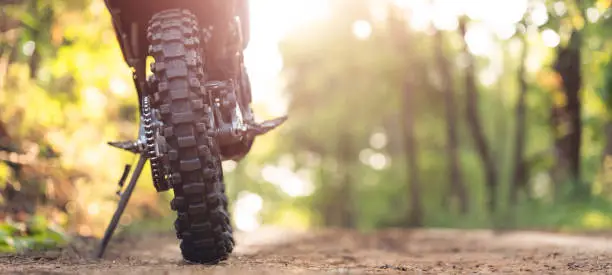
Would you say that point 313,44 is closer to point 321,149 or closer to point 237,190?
point 321,149

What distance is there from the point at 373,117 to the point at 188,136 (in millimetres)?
19937

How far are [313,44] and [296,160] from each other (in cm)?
928

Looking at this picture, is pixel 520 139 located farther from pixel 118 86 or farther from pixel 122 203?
pixel 122 203

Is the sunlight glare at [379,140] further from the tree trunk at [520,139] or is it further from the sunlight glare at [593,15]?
the sunlight glare at [593,15]

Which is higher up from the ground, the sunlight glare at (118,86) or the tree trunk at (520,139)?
the tree trunk at (520,139)

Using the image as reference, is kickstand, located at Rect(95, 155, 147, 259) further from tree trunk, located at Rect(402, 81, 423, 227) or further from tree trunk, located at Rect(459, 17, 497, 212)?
tree trunk, located at Rect(402, 81, 423, 227)

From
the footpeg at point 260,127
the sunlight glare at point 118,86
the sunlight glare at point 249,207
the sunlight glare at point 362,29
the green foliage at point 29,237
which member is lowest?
the green foliage at point 29,237

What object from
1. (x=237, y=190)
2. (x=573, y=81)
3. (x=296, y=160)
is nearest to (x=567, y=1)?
(x=573, y=81)

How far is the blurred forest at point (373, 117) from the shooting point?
38.1ft

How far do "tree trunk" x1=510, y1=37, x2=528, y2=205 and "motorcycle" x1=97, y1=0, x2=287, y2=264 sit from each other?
1502cm

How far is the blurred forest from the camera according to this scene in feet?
38.1

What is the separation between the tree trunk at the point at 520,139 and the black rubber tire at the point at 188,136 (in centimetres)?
1585

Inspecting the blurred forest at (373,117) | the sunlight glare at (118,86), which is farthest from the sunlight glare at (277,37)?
the sunlight glare at (118,86)

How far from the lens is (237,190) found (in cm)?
A: 4297
